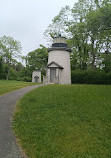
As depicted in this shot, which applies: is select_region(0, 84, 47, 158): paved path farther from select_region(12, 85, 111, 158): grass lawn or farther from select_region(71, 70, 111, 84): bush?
select_region(71, 70, 111, 84): bush

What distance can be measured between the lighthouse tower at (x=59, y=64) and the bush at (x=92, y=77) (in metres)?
4.58

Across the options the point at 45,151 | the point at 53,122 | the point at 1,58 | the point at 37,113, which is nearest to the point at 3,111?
the point at 37,113

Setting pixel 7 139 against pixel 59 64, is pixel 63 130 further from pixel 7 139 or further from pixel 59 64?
pixel 59 64

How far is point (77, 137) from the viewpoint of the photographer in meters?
4.59

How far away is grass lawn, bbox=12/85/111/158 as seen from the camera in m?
3.87

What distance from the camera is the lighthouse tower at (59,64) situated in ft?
78.0

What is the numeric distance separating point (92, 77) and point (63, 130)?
24421 mm

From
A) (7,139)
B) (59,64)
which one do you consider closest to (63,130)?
(7,139)

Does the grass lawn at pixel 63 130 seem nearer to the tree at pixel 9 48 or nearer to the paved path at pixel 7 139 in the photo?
the paved path at pixel 7 139

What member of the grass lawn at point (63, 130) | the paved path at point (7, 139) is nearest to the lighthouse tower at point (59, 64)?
the grass lawn at point (63, 130)

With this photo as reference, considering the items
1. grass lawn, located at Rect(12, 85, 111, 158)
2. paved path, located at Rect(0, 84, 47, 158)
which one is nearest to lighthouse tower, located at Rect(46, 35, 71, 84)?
grass lawn, located at Rect(12, 85, 111, 158)

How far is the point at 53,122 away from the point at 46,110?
1344 mm

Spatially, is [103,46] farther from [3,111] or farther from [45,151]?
[45,151]

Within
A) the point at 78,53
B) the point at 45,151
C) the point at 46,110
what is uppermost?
the point at 78,53
